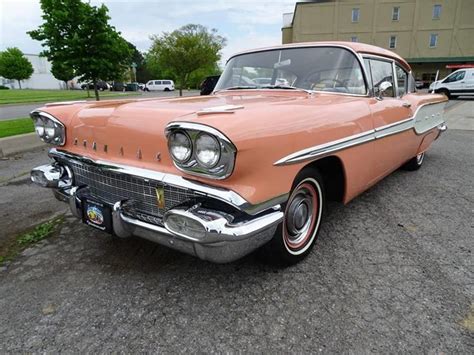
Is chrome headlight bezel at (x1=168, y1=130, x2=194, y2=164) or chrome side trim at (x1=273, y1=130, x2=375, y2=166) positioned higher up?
chrome headlight bezel at (x1=168, y1=130, x2=194, y2=164)

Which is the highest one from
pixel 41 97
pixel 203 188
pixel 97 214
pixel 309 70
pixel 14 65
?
pixel 14 65

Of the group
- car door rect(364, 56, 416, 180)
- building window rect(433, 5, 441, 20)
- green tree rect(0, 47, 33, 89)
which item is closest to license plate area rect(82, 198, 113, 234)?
car door rect(364, 56, 416, 180)

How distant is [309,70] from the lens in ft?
10.2

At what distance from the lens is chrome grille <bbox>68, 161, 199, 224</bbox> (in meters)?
1.95

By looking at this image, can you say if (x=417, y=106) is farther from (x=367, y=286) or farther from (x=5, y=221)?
(x=5, y=221)

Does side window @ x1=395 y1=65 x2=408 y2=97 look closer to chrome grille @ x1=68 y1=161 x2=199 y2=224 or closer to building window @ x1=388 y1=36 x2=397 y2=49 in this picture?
chrome grille @ x1=68 y1=161 x2=199 y2=224


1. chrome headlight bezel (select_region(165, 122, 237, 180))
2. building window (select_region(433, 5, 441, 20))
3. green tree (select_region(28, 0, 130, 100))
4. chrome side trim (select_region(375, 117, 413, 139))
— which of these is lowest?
→ chrome side trim (select_region(375, 117, 413, 139))

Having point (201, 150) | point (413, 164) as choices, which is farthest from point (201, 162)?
point (413, 164)

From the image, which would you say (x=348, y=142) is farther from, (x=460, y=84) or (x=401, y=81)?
(x=460, y=84)

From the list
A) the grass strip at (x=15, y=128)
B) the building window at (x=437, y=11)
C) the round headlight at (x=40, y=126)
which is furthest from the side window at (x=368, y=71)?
the building window at (x=437, y=11)

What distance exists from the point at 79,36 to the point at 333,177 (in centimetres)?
863

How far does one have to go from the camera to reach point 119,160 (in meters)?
2.15

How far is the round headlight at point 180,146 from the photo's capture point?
68.9 inches

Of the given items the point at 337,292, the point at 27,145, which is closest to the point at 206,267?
the point at 337,292
